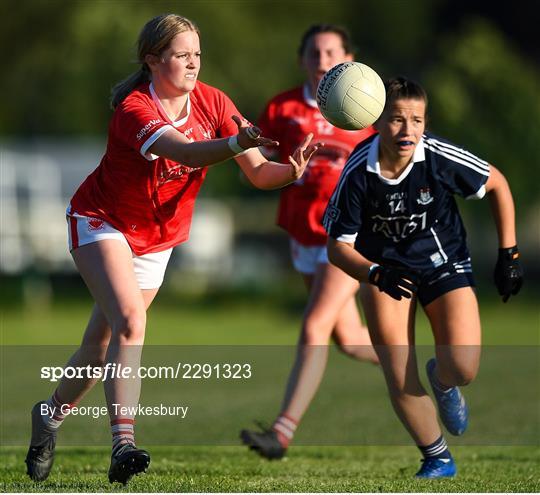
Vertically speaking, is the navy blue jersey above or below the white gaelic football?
below

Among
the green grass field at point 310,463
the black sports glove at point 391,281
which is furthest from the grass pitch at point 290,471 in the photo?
the black sports glove at point 391,281

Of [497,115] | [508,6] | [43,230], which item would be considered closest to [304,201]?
[497,115]

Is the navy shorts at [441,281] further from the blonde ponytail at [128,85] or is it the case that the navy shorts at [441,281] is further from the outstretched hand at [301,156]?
the blonde ponytail at [128,85]

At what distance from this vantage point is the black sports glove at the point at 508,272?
634 cm

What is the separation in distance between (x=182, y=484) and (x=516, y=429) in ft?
11.6

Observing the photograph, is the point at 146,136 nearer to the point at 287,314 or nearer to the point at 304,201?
the point at 304,201

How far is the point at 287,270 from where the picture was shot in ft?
117

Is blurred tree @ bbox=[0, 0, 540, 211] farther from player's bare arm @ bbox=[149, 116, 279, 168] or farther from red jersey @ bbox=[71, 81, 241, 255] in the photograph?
player's bare arm @ bbox=[149, 116, 279, 168]

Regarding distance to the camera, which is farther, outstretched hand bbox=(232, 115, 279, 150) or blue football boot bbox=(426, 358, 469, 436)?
blue football boot bbox=(426, 358, 469, 436)

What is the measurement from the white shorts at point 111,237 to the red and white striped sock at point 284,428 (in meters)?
1.55

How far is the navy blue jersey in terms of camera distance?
6.11 meters

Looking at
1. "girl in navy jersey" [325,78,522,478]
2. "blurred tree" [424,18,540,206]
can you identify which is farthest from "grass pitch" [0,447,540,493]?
"blurred tree" [424,18,540,206]

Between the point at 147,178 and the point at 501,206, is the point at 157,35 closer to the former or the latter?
the point at 147,178

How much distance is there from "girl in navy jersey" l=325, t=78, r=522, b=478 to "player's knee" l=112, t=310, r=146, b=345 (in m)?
1.17
